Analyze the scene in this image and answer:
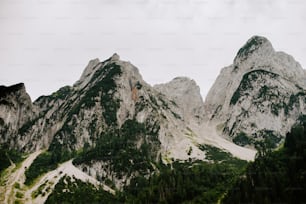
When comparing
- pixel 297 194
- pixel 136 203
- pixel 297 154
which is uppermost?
pixel 297 154

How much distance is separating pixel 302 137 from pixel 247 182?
4631 centimetres

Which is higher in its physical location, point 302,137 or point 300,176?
point 302,137

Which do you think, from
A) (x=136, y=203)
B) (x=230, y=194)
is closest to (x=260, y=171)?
(x=230, y=194)

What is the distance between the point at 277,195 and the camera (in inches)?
6250

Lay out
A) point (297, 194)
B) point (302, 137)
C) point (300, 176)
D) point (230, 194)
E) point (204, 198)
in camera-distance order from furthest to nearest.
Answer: point (302, 137), point (204, 198), point (230, 194), point (300, 176), point (297, 194)

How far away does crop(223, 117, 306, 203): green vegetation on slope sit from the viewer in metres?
154

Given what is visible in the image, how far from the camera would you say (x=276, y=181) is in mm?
166875

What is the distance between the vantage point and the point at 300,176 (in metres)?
160

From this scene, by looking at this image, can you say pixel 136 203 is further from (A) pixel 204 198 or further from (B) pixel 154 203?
(A) pixel 204 198

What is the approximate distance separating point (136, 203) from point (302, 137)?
97402 millimetres

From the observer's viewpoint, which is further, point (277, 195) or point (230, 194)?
point (230, 194)

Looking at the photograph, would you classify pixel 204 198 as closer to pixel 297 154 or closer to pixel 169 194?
pixel 169 194

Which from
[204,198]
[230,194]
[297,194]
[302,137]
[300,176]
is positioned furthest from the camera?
[302,137]

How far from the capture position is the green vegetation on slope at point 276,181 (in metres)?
154
